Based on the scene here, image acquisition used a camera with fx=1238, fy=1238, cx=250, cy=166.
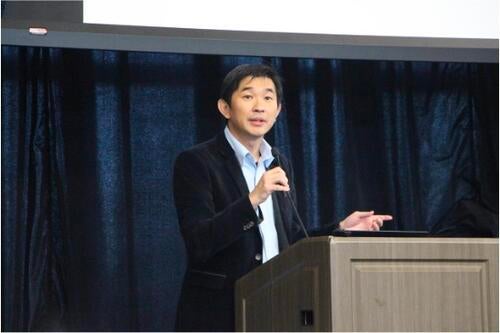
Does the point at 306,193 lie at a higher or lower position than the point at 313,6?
lower

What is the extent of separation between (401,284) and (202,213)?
6.19 ft

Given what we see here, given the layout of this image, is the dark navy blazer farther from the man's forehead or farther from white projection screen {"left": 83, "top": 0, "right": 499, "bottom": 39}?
white projection screen {"left": 83, "top": 0, "right": 499, "bottom": 39}

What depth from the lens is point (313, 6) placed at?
497 cm

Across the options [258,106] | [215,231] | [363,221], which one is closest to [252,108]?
[258,106]

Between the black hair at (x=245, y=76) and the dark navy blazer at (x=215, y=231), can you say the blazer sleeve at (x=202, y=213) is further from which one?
the black hair at (x=245, y=76)

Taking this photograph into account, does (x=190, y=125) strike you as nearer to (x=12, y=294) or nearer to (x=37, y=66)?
(x=37, y=66)

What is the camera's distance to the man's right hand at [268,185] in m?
5.10

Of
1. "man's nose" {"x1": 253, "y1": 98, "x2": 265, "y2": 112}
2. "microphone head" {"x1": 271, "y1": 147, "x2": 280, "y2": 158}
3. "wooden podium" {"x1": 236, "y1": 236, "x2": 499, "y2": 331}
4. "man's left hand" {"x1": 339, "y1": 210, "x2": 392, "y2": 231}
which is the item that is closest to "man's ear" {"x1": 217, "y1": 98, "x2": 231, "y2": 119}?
"man's nose" {"x1": 253, "y1": 98, "x2": 265, "y2": 112}

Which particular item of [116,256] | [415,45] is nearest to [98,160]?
[116,256]

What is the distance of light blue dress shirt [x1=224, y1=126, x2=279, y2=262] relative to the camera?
511cm

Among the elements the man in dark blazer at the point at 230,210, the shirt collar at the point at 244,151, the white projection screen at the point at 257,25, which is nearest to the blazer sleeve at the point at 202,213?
the man in dark blazer at the point at 230,210

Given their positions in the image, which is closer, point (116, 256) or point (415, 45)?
point (116, 256)

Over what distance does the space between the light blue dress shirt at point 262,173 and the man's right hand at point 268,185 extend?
1.1 inches

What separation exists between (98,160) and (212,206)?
51cm
